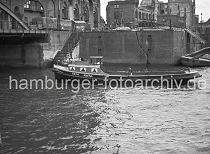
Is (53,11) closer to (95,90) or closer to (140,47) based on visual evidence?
(140,47)

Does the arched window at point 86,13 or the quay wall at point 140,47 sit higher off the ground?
the arched window at point 86,13

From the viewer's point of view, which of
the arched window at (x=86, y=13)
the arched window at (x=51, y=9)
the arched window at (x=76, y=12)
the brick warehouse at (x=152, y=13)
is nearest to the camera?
the arched window at (x=51, y=9)

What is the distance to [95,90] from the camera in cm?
3866

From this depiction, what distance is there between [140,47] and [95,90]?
2580 centimetres

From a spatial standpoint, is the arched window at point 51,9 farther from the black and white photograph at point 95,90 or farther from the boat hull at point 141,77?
the boat hull at point 141,77

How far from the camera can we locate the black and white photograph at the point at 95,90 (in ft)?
70.7

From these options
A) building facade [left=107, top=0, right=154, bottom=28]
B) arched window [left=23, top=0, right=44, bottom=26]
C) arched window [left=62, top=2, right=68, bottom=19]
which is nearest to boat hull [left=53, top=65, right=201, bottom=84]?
arched window [left=23, top=0, right=44, bottom=26]

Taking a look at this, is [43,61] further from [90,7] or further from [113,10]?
[113,10]

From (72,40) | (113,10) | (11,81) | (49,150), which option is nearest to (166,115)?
(49,150)

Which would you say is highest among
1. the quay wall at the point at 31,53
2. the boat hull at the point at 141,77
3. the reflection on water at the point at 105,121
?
the quay wall at the point at 31,53

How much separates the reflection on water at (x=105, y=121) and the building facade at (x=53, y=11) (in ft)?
107

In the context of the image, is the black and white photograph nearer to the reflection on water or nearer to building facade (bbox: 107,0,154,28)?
the reflection on water

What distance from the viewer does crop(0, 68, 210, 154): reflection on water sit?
2067cm

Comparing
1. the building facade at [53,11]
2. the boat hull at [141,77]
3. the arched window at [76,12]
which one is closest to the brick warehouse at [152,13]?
the building facade at [53,11]
